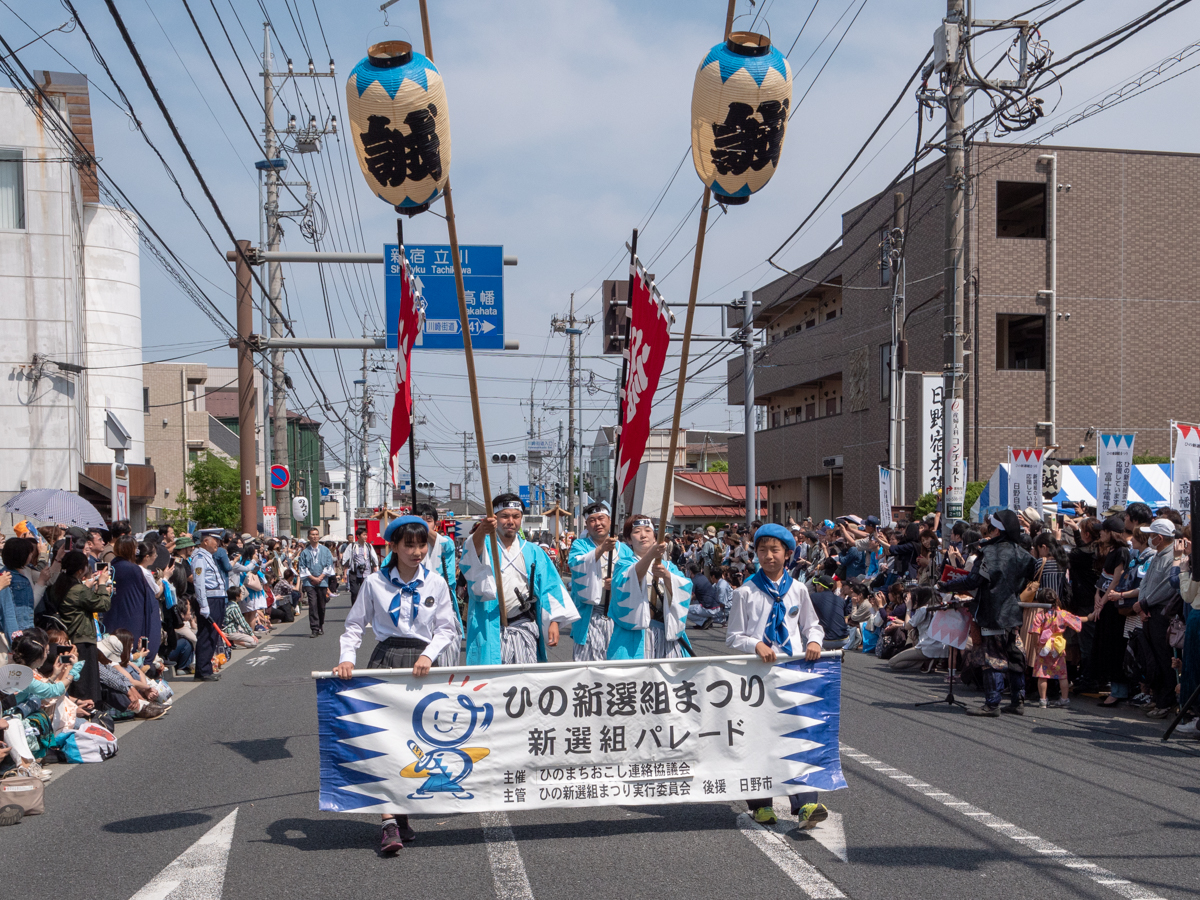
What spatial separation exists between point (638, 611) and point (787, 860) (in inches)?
72.2

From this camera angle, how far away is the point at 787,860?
5.21m

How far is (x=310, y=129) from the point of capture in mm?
25688

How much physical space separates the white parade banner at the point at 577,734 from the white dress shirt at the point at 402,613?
1.39ft

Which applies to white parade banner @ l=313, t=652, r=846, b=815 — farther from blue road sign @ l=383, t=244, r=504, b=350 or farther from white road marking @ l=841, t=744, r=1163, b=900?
blue road sign @ l=383, t=244, r=504, b=350

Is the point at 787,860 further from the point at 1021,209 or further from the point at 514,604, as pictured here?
the point at 1021,209

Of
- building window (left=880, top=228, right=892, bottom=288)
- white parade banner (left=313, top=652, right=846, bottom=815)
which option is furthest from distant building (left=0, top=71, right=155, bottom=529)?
white parade banner (left=313, top=652, right=846, bottom=815)

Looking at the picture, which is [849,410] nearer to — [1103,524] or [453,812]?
[1103,524]

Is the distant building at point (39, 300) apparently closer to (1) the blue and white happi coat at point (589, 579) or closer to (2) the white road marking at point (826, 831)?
(1) the blue and white happi coat at point (589, 579)

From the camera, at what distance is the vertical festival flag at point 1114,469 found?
15.2 metres

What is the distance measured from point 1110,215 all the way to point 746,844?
2575 cm

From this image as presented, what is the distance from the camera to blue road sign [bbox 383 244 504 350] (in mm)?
17219

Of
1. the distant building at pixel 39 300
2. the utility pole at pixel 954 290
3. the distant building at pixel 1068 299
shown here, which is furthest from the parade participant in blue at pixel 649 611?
the distant building at pixel 39 300

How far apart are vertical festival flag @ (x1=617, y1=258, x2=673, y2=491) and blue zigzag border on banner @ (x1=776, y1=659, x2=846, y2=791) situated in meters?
1.75

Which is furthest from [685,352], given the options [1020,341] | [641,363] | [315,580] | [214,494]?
[214,494]
